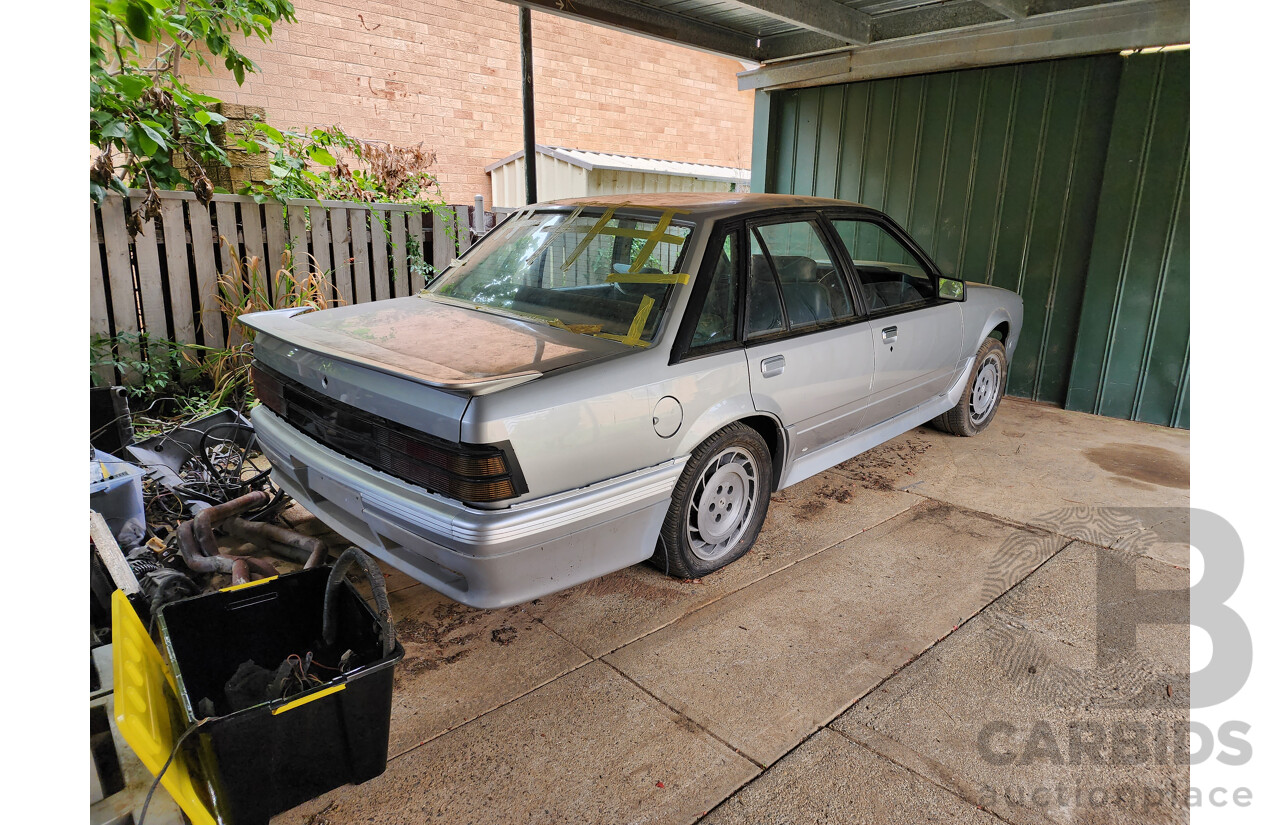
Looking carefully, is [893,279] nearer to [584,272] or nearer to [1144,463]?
[584,272]

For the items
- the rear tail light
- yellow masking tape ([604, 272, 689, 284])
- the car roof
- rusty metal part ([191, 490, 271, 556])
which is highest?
the car roof

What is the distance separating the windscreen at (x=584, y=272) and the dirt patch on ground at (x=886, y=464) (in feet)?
7.19

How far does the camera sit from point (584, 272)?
3383mm

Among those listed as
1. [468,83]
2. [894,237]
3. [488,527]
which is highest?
[468,83]

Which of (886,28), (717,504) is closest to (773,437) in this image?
(717,504)

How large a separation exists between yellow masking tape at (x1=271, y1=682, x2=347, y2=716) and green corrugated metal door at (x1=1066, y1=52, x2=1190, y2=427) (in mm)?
6389

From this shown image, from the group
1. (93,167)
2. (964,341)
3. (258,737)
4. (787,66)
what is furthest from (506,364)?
(787,66)

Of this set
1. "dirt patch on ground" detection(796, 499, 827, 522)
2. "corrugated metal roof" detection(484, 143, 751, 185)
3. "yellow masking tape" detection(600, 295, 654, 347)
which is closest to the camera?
"yellow masking tape" detection(600, 295, 654, 347)

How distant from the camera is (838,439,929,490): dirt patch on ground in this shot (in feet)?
15.3

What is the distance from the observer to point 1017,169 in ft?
21.3

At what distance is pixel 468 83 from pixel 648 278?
9629mm

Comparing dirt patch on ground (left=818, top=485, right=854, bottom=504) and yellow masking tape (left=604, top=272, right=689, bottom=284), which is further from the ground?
yellow masking tape (left=604, top=272, right=689, bottom=284)

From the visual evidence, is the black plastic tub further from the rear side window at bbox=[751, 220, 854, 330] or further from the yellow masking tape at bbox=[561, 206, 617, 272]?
the rear side window at bbox=[751, 220, 854, 330]

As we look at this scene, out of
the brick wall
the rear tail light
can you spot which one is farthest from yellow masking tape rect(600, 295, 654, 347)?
the brick wall
